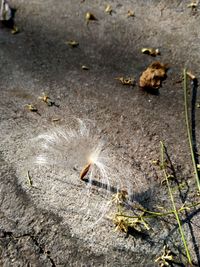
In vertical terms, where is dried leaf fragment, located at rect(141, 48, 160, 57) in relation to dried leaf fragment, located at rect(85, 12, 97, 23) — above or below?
below

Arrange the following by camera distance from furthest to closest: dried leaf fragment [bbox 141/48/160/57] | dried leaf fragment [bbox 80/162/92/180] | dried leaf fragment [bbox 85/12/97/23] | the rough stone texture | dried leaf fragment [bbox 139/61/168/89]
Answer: dried leaf fragment [bbox 85/12/97/23], dried leaf fragment [bbox 141/48/160/57], dried leaf fragment [bbox 139/61/168/89], dried leaf fragment [bbox 80/162/92/180], the rough stone texture

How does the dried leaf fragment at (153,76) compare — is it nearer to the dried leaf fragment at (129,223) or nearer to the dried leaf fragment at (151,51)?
the dried leaf fragment at (151,51)

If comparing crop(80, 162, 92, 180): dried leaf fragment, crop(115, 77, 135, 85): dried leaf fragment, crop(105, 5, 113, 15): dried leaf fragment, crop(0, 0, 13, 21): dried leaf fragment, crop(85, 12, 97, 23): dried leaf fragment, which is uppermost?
crop(105, 5, 113, 15): dried leaf fragment

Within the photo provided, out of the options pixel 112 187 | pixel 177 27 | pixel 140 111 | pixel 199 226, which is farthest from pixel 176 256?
pixel 177 27

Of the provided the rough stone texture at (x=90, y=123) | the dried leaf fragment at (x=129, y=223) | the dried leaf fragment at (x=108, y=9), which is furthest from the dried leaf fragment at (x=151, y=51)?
the dried leaf fragment at (x=129, y=223)

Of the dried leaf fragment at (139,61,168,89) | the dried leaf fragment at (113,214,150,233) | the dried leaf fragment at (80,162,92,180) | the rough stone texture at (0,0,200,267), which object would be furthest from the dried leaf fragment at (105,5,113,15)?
the dried leaf fragment at (113,214,150,233)

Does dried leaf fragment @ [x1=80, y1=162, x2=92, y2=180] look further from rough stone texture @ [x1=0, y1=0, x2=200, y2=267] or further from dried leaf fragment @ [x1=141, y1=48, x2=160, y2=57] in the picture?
dried leaf fragment @ [x1=141, y1=48, x2=160, y2=57]

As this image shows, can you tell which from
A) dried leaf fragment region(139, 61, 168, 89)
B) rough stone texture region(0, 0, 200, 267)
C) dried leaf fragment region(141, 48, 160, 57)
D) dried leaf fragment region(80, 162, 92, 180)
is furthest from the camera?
dried leaf fragment region(141, 48, 160, 57)
